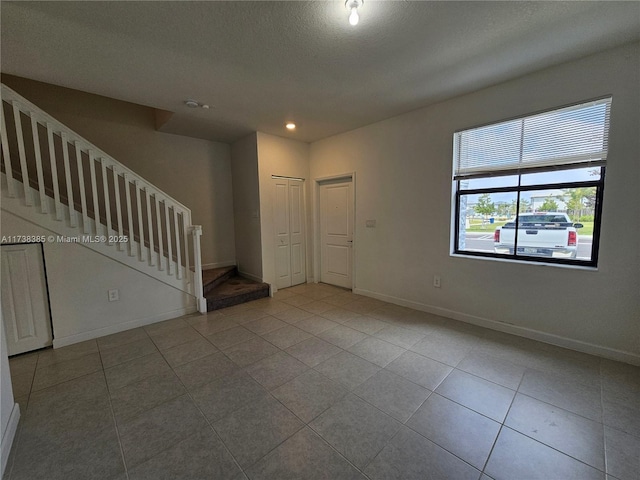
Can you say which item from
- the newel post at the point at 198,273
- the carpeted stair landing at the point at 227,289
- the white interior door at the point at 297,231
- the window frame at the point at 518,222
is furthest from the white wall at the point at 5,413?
the window frame at the point at 518,222

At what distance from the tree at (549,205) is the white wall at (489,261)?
13.8 inches

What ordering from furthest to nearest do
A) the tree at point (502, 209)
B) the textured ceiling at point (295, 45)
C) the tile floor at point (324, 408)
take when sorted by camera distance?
1. the tree at point (502, 209)
2. the textured ceiling at point (295, 45)
3. the tile floor at point (324, 408)

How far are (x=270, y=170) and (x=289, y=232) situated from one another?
1119mm

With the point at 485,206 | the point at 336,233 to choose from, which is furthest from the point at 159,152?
the point at 485,206

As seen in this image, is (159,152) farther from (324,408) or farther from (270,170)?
(324,408)

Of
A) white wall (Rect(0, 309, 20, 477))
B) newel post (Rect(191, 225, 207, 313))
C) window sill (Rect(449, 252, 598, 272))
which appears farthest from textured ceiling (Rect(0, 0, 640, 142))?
white wall (Rect(0, 309, 20, 477))

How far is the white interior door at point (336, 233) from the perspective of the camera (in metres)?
4.52

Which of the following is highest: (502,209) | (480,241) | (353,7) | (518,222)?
(353,7)

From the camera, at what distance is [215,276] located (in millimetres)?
4250

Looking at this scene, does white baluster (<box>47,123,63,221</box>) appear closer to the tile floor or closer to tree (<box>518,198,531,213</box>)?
the tile floor

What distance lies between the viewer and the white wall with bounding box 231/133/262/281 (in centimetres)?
435

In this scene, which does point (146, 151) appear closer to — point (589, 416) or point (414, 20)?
point (414, 20)

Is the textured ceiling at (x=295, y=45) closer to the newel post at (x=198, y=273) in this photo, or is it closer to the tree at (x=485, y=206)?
the tree at (x=485, y=206)

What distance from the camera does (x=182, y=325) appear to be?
126 inches
